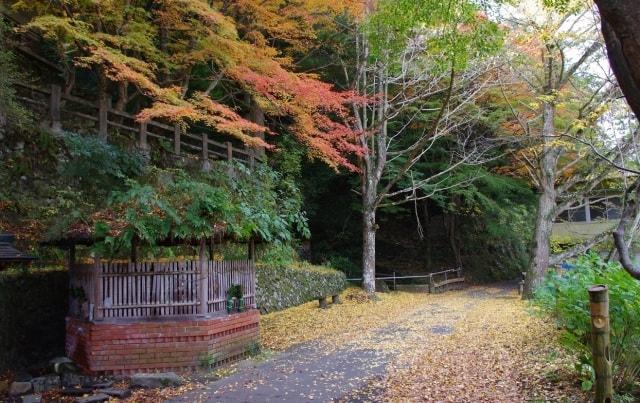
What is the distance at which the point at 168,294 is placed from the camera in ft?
28.4

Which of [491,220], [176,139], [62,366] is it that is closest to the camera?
[62,366]

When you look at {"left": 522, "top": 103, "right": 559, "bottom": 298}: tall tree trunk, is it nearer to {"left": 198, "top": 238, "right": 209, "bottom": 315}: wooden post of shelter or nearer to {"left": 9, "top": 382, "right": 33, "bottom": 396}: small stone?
{"left": 198, "top": 238, "right": 209, "bottom": 315}: wooden post of shelter

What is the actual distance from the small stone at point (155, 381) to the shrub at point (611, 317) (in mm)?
5634

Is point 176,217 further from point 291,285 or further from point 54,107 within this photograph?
point 291,285

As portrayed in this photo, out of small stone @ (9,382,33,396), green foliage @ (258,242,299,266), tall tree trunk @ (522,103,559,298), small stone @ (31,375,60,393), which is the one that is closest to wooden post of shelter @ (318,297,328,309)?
green foliage @ (258,242,299,266)

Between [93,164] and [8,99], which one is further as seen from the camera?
[93,164]

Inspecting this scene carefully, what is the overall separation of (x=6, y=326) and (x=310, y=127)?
10700 millimetres

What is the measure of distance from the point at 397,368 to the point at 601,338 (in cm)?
420

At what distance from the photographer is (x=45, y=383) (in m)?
7.86

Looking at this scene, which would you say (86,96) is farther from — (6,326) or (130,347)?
(130,347)

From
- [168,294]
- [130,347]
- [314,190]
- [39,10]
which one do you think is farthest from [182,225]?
[314,190]

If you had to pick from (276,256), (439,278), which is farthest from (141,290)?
(439,278)

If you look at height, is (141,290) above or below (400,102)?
below

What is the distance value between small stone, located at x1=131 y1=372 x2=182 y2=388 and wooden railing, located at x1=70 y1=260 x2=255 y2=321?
110 centimetres
